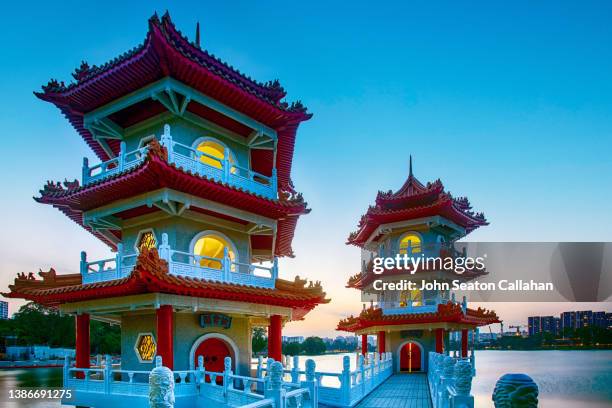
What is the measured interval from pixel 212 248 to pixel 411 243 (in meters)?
13.2

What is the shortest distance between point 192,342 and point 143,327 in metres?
1.58

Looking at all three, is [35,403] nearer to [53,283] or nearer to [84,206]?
[53,283]

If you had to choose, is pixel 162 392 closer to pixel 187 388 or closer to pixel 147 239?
pixel 187 388

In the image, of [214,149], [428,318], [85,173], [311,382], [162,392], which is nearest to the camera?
[162,392]

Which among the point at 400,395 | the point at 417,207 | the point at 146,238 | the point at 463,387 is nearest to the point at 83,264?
the point at 146,238

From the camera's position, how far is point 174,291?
11211 mm

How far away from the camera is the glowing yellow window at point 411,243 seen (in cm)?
2536

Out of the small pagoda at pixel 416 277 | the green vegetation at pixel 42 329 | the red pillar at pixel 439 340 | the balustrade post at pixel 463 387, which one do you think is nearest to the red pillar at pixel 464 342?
the small pagoda at pixel 416 277

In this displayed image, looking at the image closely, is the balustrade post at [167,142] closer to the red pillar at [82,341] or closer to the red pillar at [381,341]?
the red pillar at [82,341]

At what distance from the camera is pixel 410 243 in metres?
25.5

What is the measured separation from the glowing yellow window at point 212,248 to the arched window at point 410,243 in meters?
12.5

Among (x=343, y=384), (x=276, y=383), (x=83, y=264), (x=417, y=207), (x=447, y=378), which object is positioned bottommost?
(x=343, y=384)

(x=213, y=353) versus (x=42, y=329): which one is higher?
(x=213, y=353)

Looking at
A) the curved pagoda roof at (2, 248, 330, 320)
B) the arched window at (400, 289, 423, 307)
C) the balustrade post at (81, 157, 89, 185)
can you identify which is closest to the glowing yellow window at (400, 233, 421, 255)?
the arched window at (400, 289, 423, 307)
